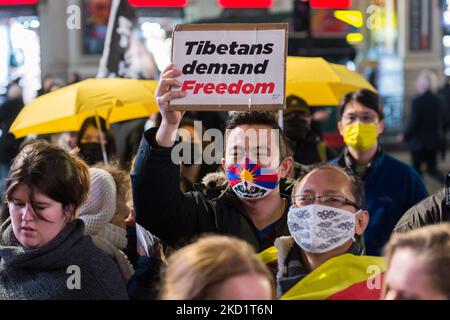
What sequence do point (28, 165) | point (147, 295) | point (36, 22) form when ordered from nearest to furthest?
point (28, 165)
point (147, 295)
point (36, 22)

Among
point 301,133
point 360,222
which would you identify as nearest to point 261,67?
point 360,222

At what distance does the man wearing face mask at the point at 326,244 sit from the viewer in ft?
12.4

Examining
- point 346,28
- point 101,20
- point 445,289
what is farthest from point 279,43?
point 101,20

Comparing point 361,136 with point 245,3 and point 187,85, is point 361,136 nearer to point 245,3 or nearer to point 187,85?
point 187,85

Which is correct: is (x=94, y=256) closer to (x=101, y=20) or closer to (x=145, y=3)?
(x=145, y=3)

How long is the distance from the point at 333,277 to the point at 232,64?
1150 millimetres

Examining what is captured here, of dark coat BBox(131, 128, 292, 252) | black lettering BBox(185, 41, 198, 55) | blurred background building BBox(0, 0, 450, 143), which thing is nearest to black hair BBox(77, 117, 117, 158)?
dark coat BBox(131, 128, 292, 252)

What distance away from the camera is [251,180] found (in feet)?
15.1

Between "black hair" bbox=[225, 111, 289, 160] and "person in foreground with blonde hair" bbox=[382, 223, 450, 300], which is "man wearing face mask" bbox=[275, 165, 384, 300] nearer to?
"black hair" bbox=[225, 111, 289, 160]

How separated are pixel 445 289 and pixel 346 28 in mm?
24008

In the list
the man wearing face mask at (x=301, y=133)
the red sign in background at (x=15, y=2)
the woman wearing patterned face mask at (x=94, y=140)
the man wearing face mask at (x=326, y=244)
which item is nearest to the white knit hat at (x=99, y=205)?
the man wearing face mask at (x=326, y=244)

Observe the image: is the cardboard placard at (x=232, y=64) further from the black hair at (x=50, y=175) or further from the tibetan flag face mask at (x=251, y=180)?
the black hair at (x=50, y=175)

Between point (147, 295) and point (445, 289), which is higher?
point (445, 289)

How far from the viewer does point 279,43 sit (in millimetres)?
4527
